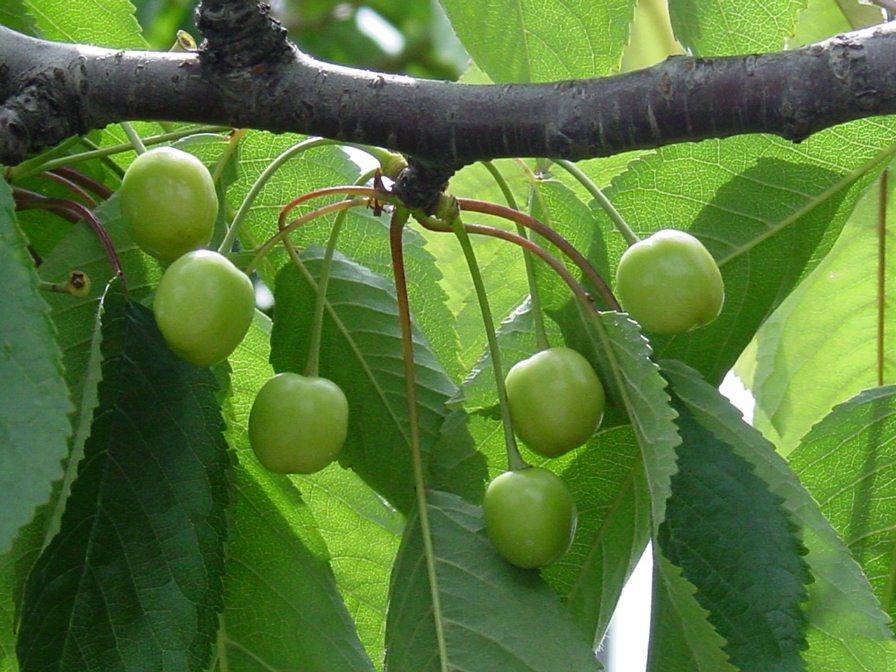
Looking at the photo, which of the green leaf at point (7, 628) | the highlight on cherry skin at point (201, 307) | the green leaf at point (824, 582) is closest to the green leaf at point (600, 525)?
the green leaf at point (824, 582)

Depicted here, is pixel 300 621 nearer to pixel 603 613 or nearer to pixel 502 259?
pixel 603 613

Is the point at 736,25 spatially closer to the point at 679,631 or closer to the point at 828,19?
the point at 828,19

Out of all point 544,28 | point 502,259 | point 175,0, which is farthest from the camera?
point 175,0

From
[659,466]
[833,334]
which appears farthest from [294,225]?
Answer: [833,334]

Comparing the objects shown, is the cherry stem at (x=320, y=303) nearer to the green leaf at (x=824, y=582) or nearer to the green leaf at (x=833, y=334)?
the green leaf at (x=824, y=582)

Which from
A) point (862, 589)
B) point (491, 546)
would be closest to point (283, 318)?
point (491, 546)

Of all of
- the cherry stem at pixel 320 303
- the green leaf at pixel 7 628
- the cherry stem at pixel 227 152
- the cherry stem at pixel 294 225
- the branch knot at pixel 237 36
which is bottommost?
the green leaf at pixel 7 628
